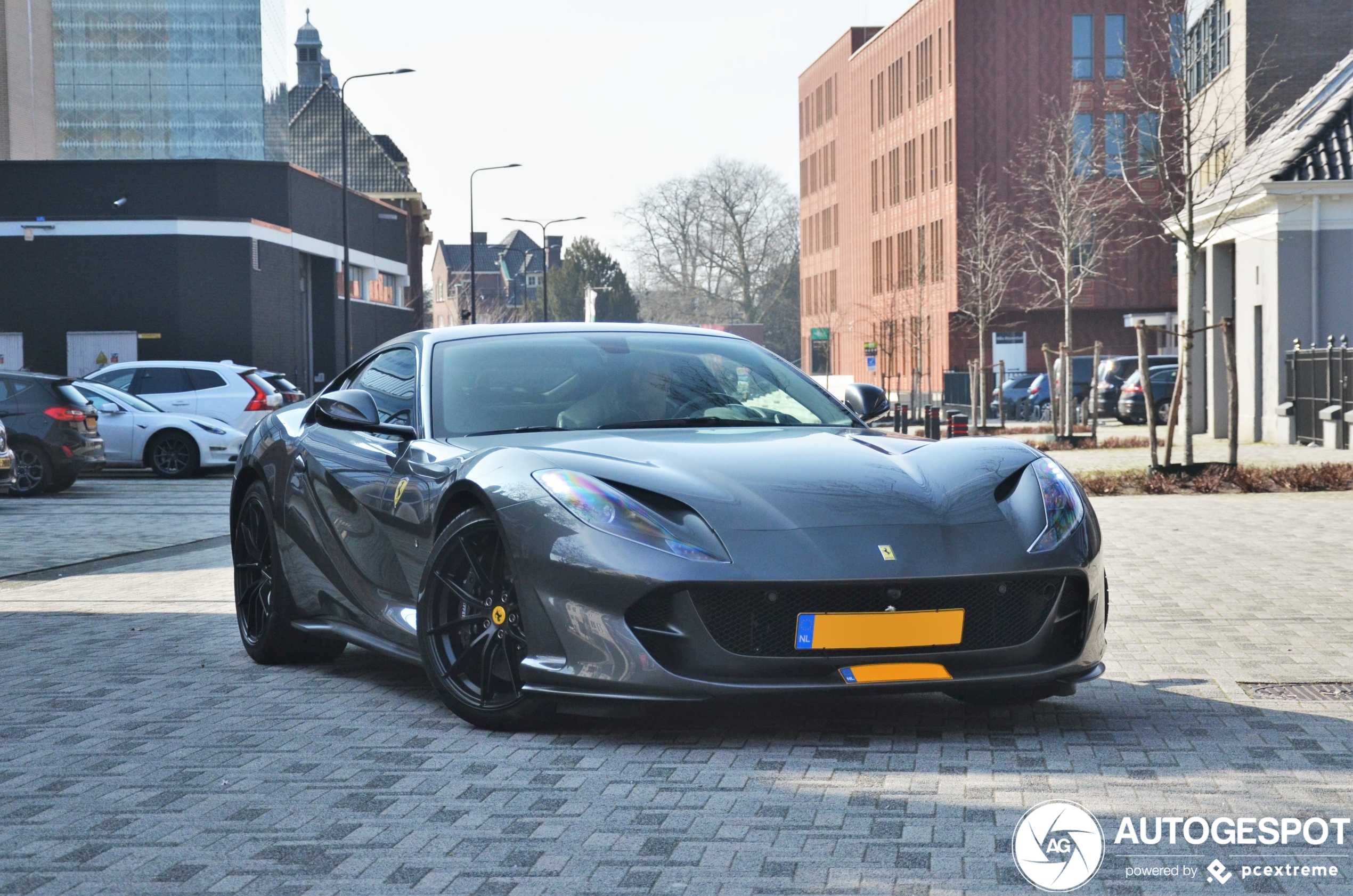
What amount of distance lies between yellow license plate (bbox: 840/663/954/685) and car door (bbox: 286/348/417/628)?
5.55 feet

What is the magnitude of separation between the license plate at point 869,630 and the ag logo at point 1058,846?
767 mm

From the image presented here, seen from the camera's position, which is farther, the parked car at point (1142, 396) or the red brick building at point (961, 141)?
the red brick building at point (961, 141)

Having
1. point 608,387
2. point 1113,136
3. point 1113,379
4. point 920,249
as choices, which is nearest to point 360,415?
point 608,387

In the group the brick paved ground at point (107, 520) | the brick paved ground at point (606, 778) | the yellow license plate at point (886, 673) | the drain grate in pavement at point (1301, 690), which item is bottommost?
the brick paved ground at point (107, 520)

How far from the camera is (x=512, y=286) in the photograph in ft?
464

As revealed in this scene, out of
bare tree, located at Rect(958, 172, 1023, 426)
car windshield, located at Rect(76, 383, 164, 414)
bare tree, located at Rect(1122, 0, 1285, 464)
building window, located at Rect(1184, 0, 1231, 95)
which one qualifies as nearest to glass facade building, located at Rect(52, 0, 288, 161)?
bare tree, located at Rect(958, 172, 1023, 426)

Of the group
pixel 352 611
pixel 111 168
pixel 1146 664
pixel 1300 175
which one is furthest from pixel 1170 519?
pixel 111 168

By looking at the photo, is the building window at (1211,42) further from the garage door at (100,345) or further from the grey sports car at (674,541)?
the grey sports car at (674,541)

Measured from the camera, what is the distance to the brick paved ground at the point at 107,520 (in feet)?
41.9

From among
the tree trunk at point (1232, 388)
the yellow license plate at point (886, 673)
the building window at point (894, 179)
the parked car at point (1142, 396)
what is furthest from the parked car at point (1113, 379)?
the yellow license plate at point (886, 673)

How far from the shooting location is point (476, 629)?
5.41m

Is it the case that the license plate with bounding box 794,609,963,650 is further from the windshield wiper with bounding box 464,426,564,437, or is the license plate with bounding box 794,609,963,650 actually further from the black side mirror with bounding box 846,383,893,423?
the black side mirror with bounding box 846,383,893,423

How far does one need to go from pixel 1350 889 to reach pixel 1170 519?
11.2m

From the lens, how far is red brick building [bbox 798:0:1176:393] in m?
65.3
